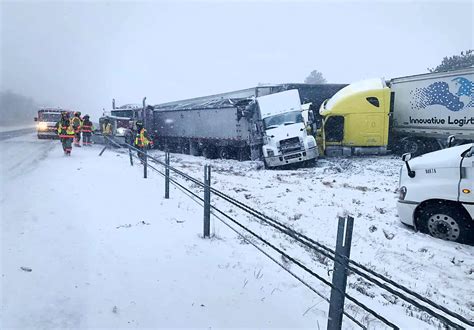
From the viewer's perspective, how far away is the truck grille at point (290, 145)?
14883 millimetres

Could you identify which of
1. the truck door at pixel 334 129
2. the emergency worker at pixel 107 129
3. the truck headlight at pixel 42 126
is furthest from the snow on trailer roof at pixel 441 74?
the truck headlight at pixel 42 126

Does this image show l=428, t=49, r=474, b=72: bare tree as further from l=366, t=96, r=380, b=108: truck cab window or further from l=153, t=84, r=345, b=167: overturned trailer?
l=366, t=96, r=380, b=108: truck cab window

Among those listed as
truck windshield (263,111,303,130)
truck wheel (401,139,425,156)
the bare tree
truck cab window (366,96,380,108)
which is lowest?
truck wheel (401,139,425,156)

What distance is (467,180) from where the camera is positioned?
603cm

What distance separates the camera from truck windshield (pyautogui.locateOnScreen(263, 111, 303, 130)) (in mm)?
15633

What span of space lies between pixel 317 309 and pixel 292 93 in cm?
1307

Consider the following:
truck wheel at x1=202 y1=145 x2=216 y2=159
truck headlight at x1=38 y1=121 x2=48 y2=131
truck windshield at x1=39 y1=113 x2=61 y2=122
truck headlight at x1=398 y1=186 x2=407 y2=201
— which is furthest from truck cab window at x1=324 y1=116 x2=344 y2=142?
truck headlight at x1=38 y1=121 x2=48 y2=131

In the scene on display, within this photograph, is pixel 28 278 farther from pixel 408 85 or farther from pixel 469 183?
pixel 408 85

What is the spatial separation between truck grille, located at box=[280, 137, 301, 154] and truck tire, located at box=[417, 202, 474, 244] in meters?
8.31

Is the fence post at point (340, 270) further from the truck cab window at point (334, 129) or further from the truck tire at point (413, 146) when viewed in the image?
the truck tire at point (413, 146)

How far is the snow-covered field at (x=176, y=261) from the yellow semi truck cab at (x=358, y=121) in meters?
7.92

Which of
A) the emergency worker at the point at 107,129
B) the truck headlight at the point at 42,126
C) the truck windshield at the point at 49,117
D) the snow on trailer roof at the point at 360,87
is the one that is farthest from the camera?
the truck windshield at the point at 49,117

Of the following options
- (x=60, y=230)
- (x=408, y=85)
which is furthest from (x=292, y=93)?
(x=60, y=230)

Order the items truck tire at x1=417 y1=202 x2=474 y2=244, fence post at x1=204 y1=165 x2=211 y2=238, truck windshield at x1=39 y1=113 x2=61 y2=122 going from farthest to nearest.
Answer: truck windshield at x1=39 y1=113 x2=61 y2=122
truck tire at x1=417 y1=202 x2=474 y2=244
fence post at x1=204 y1=165 x2=211 y2=238
